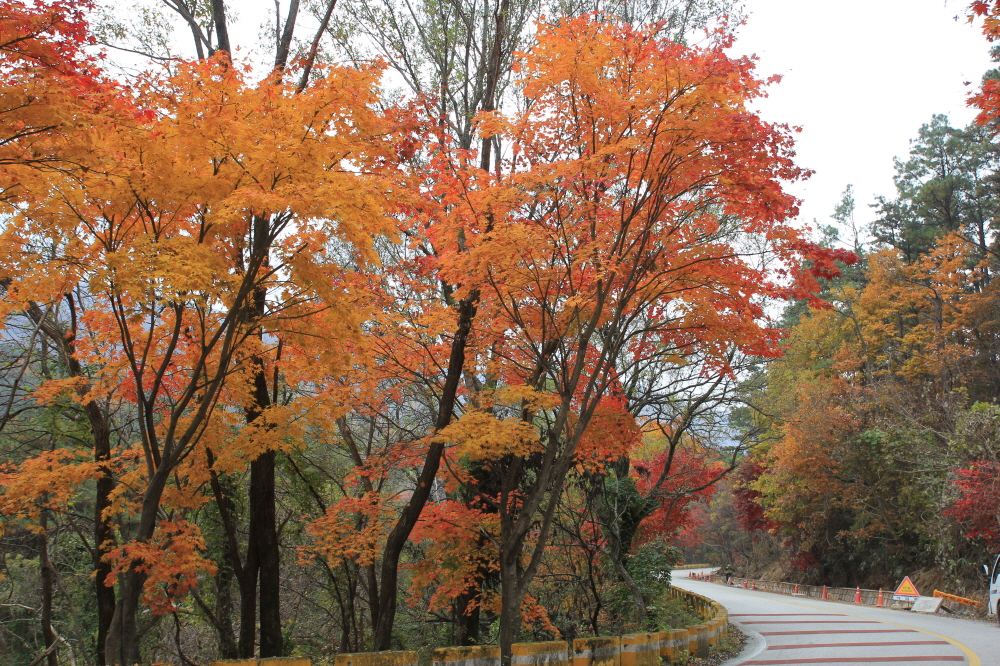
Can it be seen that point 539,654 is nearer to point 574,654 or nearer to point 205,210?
point 574,654

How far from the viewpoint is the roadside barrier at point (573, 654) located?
5465 mm

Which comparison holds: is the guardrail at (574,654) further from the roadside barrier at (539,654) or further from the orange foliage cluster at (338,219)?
the orange foliage cluster at (338,219)

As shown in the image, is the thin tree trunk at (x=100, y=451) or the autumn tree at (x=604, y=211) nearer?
the autumn tree at (x=604, y=211)

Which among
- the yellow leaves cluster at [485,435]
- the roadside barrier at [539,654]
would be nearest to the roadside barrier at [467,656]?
the roadside barrier at [539,654]

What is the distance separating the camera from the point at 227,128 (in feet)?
20.2

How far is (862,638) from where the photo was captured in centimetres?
1120

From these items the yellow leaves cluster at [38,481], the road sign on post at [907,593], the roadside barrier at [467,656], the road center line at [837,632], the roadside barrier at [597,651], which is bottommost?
the road sign on post at [907,593]

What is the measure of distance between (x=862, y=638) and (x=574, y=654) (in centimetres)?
697

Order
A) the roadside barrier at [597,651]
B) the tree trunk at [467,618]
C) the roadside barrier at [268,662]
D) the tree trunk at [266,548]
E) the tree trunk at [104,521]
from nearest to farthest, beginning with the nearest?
the roadside barrier at [268,662], the roadside barrier at [597,651], the tree trunk at [266,548], the tree trunk at [104,521], the tree trunk at [467,618]

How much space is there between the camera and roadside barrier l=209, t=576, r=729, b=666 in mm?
5465

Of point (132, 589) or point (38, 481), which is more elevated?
point (38, 481)

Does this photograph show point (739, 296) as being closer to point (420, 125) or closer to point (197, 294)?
point (420, 125)

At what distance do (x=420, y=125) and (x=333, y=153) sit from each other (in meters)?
2.38

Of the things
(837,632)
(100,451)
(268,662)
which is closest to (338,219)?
(268,662)
